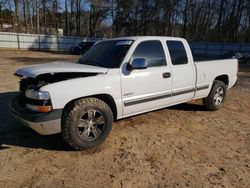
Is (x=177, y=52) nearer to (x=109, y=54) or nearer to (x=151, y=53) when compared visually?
(x=151, y=53)

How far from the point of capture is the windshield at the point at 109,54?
4.21 metres

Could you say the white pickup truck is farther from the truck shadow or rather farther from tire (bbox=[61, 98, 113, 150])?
the truck shadow

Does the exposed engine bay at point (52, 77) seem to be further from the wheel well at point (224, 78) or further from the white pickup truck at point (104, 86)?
the wheel well at point (224, 78)

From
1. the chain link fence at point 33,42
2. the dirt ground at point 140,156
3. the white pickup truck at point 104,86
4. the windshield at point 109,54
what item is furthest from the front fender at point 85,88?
A: the chain link fence at point 33,42

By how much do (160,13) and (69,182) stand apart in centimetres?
5231

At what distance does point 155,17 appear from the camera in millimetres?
51562

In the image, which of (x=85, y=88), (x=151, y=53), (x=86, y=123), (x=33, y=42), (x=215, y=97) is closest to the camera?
(x=85, y=88)

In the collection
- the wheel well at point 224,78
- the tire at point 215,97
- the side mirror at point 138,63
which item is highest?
the side mirror at point 138,63

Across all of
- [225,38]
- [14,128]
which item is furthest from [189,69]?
[225,38]

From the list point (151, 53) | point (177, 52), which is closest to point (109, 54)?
point (151, 53)

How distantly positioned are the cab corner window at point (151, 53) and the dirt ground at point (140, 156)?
1334 millimetres

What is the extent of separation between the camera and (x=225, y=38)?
46625 mm

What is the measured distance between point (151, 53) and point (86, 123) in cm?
184

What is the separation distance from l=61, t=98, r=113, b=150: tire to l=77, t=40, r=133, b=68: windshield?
2.61 feet
